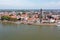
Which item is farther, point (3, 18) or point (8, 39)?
point (3, 18)

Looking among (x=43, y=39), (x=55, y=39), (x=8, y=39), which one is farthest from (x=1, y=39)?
(x=55, y=39)

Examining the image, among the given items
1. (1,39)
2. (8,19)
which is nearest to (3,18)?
(8,19)

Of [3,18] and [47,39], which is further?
[3,18]

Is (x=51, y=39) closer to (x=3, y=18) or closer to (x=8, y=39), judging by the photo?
(x=8, y=39)

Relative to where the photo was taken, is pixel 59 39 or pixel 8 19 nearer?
pixel 59 39

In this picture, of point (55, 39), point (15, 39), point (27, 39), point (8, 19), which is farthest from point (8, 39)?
point (8, 19)

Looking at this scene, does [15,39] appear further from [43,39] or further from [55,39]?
[55,39]

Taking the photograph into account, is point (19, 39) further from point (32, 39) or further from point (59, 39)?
point (59, 39)
